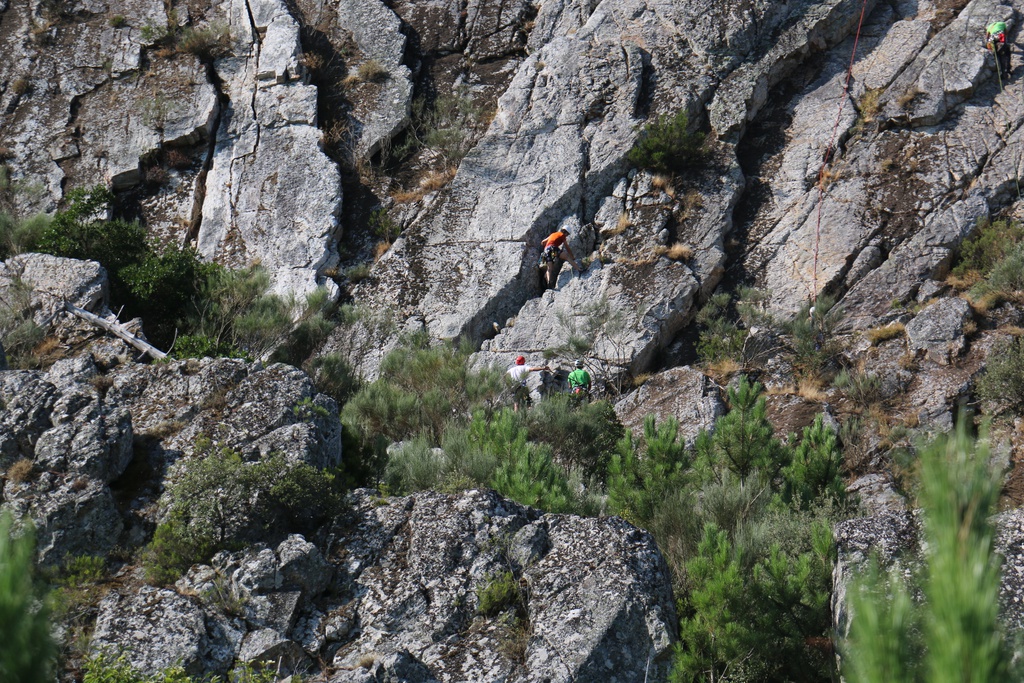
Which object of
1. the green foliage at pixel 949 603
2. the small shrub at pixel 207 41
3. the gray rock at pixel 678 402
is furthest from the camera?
the small shrub at pixel 207 41

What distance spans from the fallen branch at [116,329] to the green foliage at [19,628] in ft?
33.7

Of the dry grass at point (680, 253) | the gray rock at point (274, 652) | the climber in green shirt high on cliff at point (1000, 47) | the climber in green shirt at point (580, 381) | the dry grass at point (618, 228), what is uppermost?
the climber in green shirt high on cliff at point (1000, 47)

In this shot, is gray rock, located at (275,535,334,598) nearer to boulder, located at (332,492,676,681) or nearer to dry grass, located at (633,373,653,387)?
boulder, located at (332,492,676,681)

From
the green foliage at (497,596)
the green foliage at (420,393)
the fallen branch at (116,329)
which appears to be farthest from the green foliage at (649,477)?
the fallen branch at (116,329)

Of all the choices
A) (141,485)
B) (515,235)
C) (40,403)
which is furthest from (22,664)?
(515,235)

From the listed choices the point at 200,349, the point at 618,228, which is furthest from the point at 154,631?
the point at 618,228

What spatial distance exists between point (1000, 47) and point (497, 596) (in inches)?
629

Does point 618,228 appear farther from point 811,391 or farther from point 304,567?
point 304,567

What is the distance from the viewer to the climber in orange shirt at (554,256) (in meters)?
16.1

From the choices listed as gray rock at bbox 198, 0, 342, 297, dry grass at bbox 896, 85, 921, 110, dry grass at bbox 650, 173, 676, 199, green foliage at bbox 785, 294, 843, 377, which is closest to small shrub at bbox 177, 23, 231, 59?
gray rock at bbox 198, 0, 342, 297

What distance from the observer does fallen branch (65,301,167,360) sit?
11.8 m

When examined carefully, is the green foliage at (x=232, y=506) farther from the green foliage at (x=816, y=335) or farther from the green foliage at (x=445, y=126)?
the green foliage at (x=445, y=126)

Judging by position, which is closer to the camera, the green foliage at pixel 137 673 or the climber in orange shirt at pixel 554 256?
the green foliage at pixel 137 673

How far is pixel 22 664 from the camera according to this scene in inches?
76.9
